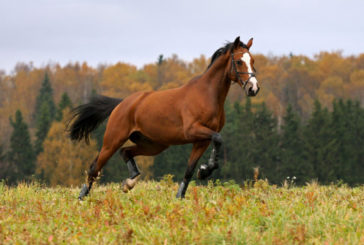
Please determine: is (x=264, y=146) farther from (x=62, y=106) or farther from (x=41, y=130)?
(x=41, y=130)

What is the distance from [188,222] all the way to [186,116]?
7.88ft

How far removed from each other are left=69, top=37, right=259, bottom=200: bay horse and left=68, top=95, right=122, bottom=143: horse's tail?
42cm

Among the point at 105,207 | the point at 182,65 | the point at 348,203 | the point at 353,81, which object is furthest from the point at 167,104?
the point at 182,65

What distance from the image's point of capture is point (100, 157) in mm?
8867

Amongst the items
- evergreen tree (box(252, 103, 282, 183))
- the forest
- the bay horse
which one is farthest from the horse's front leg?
evergreen tree (box(252, 103, 282, 183))

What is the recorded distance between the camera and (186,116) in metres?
7.95

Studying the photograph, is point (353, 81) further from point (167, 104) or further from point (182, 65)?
point (167, 104)

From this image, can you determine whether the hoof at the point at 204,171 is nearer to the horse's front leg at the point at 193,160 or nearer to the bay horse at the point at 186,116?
the bay horse at the point at 186,116

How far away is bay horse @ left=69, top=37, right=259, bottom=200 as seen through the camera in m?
7.76

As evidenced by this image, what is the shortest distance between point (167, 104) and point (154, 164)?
4488 cm

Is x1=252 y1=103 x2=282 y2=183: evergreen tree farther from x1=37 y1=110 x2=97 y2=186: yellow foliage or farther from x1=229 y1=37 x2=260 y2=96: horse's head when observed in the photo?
x1=229 y1=37 x2=260 y2=96: horse's head

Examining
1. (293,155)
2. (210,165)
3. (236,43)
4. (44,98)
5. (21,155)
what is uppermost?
(236,43)

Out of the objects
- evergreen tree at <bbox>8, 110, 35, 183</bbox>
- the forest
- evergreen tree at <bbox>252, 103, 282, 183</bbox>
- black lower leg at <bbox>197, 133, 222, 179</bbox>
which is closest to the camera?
black lower leg at <bbox>197, 133, 222, 179</bbox>

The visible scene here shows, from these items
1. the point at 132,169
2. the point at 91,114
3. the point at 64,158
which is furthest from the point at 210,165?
the point at 64,158
